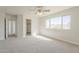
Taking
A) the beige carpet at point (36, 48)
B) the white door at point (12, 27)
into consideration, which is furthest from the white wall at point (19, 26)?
the beige carpet at point (36, 48)

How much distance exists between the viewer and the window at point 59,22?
6.47 meters

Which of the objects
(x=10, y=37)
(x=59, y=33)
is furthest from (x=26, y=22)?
(x=59, y=33)

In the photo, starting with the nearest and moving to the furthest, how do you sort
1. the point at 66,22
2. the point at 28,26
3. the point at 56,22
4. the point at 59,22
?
the point at 66,22 < the point at 59,22 < the point at 56,22 < the point at 28,26

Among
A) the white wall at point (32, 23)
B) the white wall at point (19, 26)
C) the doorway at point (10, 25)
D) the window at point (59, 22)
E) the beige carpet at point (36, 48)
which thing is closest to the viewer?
the beige carpet at point (36, 48)

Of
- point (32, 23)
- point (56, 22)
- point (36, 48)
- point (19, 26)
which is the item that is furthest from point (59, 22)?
point (36, 48)

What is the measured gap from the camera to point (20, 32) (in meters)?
7.98

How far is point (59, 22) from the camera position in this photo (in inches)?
291

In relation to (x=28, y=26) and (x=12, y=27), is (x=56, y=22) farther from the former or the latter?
(x=12, y=27)

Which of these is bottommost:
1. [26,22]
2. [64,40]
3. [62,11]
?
[64,40]

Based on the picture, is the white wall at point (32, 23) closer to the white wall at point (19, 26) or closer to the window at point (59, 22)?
the white wall at point (19, 26)

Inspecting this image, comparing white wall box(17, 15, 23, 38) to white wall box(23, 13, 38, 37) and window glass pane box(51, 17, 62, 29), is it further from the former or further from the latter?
window glass pane box(51, 17, 62, 29)

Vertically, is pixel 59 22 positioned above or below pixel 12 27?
above
